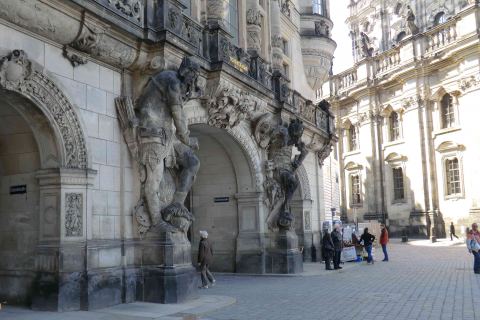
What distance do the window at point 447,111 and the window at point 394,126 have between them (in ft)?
14.9

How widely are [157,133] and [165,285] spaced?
312 cm

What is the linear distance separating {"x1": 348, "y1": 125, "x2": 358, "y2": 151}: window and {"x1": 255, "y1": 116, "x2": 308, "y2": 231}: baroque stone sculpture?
3107 centimetres

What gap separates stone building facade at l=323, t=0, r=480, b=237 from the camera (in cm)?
3731

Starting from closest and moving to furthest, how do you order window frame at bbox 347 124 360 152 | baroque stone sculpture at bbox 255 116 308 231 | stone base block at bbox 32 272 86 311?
stone base block at bbox 32 272 86 311
baroque stone sculpture at bbox 255 116 308 231
window frame at bbox 347 124 360 152

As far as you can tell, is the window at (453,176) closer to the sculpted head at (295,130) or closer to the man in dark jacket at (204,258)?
the sculpted head at (295,130)

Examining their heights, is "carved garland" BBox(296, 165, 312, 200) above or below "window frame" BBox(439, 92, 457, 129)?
below

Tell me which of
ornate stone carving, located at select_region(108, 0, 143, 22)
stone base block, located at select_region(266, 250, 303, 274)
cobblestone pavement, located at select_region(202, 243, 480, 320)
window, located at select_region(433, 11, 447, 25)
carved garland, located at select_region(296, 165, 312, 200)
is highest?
window, located at select_region(433, 11, 447, 25)

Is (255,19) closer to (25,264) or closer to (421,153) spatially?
(25,264)

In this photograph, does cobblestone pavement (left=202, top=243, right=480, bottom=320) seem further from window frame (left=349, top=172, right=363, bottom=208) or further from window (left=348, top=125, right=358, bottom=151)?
window (left=348, top=125, right=358, bottom=151)

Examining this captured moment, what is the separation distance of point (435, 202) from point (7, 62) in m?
36.2

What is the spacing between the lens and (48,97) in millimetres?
9492

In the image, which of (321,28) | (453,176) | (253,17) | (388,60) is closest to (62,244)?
(253,17)

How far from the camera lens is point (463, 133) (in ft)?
123

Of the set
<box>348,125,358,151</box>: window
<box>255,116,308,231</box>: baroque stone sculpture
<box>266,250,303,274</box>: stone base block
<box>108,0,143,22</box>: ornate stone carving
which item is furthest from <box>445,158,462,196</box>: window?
<box>108,0,143,22</box>: ornate stone carving
